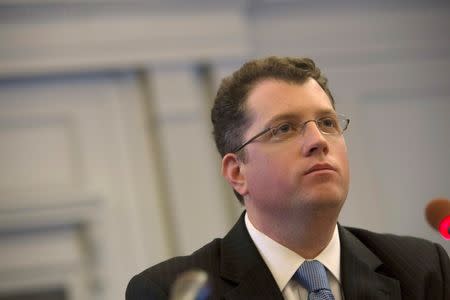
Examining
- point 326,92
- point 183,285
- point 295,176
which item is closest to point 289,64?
point 326,92

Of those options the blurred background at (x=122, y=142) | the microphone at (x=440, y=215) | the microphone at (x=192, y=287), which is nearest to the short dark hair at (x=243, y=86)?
the microphone at (x=440, y=215)

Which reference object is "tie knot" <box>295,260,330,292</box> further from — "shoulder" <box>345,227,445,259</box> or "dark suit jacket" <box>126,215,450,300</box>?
"shoulder" <box>345,227,445,259</box>

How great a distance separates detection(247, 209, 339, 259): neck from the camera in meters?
2.15

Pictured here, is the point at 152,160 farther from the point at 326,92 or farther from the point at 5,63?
the point at 326,92

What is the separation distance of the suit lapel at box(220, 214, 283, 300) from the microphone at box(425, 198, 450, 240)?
45 cm

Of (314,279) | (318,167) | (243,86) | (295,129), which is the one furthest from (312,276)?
(243,86)

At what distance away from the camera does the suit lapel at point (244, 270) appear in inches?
83.6

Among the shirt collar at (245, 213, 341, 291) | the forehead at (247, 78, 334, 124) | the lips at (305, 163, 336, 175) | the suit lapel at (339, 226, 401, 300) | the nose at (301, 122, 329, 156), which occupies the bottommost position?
the suit lapel at (339, 226, 401, 300)

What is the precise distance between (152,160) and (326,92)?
6.79 feet

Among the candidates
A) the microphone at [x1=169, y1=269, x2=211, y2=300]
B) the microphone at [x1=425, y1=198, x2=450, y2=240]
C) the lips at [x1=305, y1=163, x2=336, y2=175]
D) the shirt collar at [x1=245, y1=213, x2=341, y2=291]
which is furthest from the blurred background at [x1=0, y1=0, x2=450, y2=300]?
the microphone at [x1=169, y1=269, x2=211, y2=300]

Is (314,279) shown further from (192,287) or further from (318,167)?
(192,287)

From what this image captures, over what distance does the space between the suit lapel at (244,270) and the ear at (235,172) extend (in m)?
0.11

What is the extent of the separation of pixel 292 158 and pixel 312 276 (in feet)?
1.06

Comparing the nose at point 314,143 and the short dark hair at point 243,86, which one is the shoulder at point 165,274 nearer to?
the short dark hair at point 243,86
